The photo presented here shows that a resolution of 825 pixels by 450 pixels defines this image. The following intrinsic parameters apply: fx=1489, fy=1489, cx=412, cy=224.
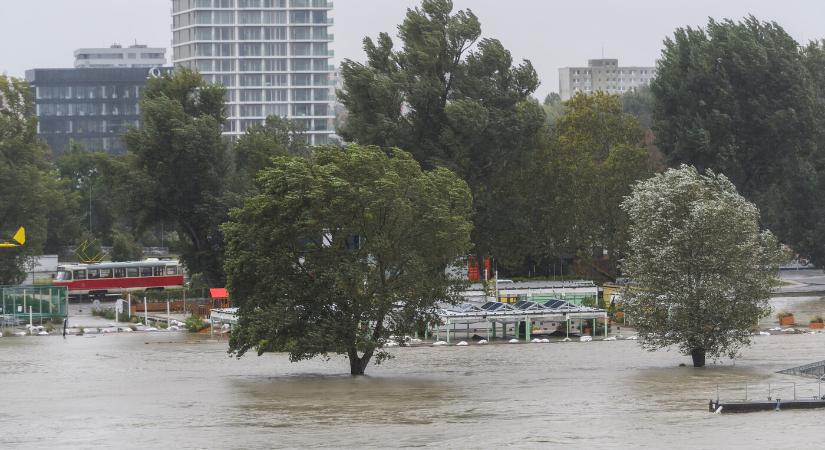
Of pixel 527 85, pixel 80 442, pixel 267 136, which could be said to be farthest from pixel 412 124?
pixel 80 442

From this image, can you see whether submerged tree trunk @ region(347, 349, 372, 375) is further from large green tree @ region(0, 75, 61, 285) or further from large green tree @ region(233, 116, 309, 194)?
large green tree @ region(0, 75, 61, 285)

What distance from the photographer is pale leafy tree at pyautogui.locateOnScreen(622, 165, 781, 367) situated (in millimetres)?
56875

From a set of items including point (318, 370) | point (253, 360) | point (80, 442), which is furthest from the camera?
point (253, 360)

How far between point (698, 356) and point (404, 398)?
14426mm

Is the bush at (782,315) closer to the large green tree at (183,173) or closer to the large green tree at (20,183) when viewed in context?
the large green tree at (183,173)

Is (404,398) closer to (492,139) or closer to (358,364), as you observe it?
(358,364)

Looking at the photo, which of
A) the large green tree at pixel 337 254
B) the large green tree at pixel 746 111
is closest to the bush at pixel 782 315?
the large green tree at pixel 746 111

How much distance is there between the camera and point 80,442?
1572 inches

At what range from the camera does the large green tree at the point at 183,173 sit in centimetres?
10219

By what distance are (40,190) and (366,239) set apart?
5818cm

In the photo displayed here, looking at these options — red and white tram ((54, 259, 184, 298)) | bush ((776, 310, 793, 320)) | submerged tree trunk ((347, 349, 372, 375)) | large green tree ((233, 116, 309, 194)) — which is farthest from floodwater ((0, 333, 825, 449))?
red and white tram ((54, 259, 184, 298))

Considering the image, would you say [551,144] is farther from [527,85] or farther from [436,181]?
[436,181]

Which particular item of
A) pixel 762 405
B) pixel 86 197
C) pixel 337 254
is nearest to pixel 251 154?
pixel 337 254

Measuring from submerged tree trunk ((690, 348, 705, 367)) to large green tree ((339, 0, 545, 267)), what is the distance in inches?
1536
